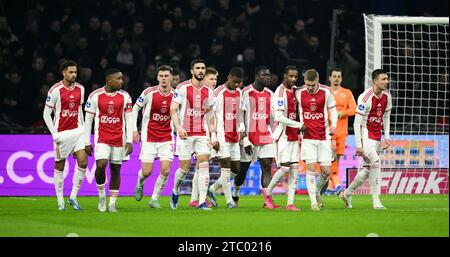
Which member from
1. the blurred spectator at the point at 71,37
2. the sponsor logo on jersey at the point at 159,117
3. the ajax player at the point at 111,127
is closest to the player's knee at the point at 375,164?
the sponsor logo on jersey at the point at 159,117

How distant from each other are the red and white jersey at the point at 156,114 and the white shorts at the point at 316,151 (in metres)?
2.24

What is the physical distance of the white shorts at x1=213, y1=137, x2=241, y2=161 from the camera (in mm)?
16397

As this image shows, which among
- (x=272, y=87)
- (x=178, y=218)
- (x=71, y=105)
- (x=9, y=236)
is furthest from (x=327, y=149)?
(x=272, y=87)

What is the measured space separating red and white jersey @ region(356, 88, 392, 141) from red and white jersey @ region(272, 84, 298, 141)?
951mm

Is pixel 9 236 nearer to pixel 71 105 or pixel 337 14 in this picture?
pixel 71 105

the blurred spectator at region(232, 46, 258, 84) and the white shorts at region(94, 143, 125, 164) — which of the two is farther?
the blurred spectator at region(232, 46, 258, 84)

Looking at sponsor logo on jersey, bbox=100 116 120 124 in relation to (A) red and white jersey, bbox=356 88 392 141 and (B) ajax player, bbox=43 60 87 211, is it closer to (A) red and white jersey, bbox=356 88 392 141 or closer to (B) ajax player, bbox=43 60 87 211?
(B) ajax player, bbox=43 60 87 211

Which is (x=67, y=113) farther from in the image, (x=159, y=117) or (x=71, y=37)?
(x=71, y=37)

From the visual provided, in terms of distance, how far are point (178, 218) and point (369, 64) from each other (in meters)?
5.68

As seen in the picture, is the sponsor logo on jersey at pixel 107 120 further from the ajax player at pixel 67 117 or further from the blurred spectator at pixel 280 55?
the blurred spectator at pixel 280 55

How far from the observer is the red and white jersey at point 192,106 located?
15648 millimetres

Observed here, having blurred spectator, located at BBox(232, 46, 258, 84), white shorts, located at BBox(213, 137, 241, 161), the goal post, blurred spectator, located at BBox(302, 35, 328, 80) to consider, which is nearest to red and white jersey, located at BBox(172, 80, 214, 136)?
white shorts, located at BBox(213, 137, 241, 161)

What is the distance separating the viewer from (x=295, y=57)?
24.0 meters

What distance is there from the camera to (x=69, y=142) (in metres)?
15.9
